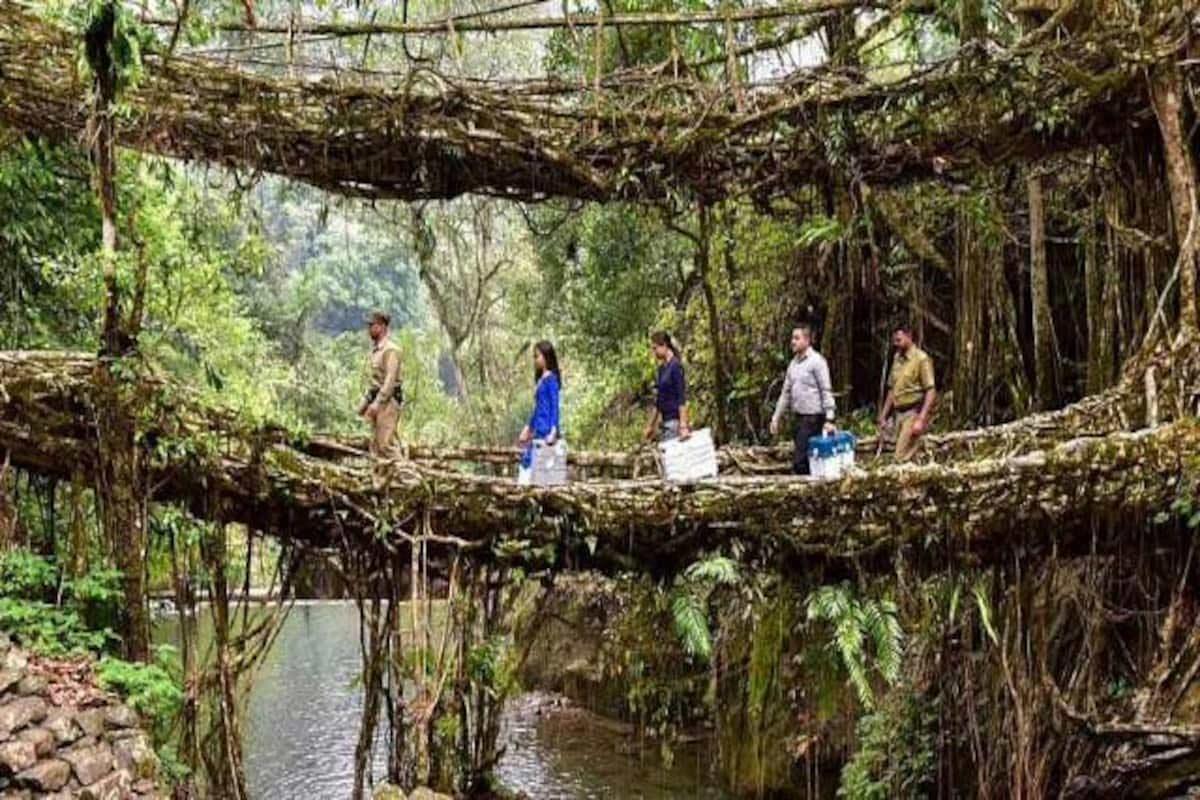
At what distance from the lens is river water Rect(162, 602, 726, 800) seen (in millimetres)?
9859

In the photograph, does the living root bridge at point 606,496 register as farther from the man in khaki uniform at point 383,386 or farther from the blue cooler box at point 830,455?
the man in khaki uniform at point 383,386

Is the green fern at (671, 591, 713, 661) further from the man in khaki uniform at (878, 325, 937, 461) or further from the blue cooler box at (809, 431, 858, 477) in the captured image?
the man in khaki uniform at (878, 325, 937, 461)

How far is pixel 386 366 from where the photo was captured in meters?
6.84

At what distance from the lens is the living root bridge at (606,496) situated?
225 inches

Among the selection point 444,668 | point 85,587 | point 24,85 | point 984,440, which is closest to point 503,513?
point 444,668

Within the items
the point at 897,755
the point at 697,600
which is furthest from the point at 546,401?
the point at 897,755

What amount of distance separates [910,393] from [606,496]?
7.57ft

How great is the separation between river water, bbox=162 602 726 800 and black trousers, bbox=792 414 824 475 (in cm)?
324

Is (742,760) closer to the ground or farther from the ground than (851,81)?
closer to the ground

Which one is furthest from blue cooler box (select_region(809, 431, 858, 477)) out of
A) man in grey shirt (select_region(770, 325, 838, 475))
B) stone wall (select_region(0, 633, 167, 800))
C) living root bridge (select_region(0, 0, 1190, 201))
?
stone wall (select_region(0, 633, 167, 800))

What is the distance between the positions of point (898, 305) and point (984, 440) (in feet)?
11.2

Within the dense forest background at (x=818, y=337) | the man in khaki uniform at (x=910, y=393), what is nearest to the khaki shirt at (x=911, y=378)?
the man in khaki uniform at (x=910, y=393)

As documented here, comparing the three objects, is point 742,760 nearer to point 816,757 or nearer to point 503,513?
point 816,757

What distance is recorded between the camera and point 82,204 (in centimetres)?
840
